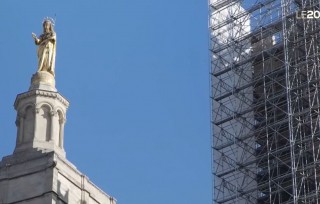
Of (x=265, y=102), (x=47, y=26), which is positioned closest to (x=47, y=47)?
(x=47, y=26)

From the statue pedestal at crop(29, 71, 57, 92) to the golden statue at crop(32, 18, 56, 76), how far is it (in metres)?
0.45

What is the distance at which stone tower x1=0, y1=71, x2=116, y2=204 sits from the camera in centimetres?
6519

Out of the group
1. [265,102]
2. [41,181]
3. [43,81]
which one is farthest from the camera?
[265,102]

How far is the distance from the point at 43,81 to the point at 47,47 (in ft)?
8.06

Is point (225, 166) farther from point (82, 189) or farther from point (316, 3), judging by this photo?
point (82, 189)

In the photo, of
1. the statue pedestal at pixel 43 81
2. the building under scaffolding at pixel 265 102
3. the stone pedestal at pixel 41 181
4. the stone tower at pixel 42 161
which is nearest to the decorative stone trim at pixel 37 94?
the stone tower at pixel 42 161

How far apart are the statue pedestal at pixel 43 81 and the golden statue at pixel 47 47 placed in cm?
45

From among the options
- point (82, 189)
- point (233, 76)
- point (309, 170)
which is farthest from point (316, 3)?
point (82, 189)

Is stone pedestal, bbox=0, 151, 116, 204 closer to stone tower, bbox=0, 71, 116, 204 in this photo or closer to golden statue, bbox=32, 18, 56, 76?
stone tower, bbox=0, 71, 116, 204

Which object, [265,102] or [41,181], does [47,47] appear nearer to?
[41,181]

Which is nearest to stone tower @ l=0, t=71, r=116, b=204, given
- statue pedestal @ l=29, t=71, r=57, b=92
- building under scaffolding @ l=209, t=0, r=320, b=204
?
statue pedestal @ l=29, t=71, r=57, b=92

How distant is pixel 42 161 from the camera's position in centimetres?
6588

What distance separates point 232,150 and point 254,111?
3.28 meters

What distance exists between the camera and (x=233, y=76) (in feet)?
335
